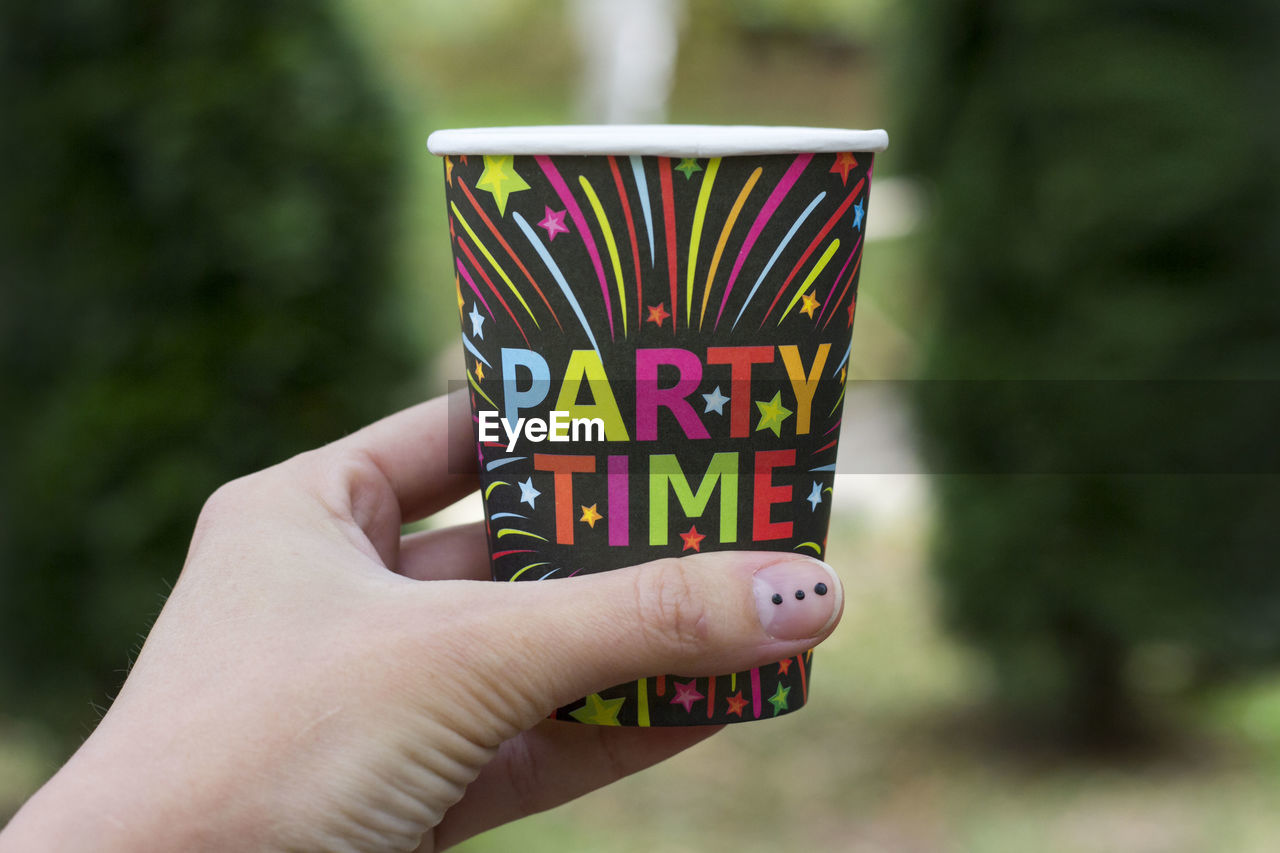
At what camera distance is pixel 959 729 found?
138 inches

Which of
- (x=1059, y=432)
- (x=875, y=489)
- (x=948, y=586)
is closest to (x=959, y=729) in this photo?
(x=948, y=586)

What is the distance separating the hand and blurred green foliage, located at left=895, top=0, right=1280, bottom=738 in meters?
2.08

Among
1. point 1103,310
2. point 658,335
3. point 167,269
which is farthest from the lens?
point 1103,310

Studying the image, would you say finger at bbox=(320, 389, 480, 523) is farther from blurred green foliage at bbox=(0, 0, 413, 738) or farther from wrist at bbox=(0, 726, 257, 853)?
blurred green foliage at bbox=(0, 0, 413, 738)

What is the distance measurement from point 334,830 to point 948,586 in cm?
252

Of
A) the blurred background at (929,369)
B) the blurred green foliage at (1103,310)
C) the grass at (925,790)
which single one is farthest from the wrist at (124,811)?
the blurred green foliage at (1103,310)

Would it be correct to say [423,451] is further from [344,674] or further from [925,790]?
[925,790]

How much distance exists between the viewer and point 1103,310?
2.92 m

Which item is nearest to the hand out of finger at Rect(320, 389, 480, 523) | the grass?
finger at Rect(320, 389, 480, 523)

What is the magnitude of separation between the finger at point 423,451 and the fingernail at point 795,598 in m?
0.54

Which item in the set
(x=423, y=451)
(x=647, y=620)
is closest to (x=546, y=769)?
(x=423, y=451)

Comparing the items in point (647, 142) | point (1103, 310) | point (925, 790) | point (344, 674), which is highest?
point (647, 142)

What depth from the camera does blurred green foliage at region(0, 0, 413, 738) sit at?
8.45 feet

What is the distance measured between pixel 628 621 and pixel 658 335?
0.27m
